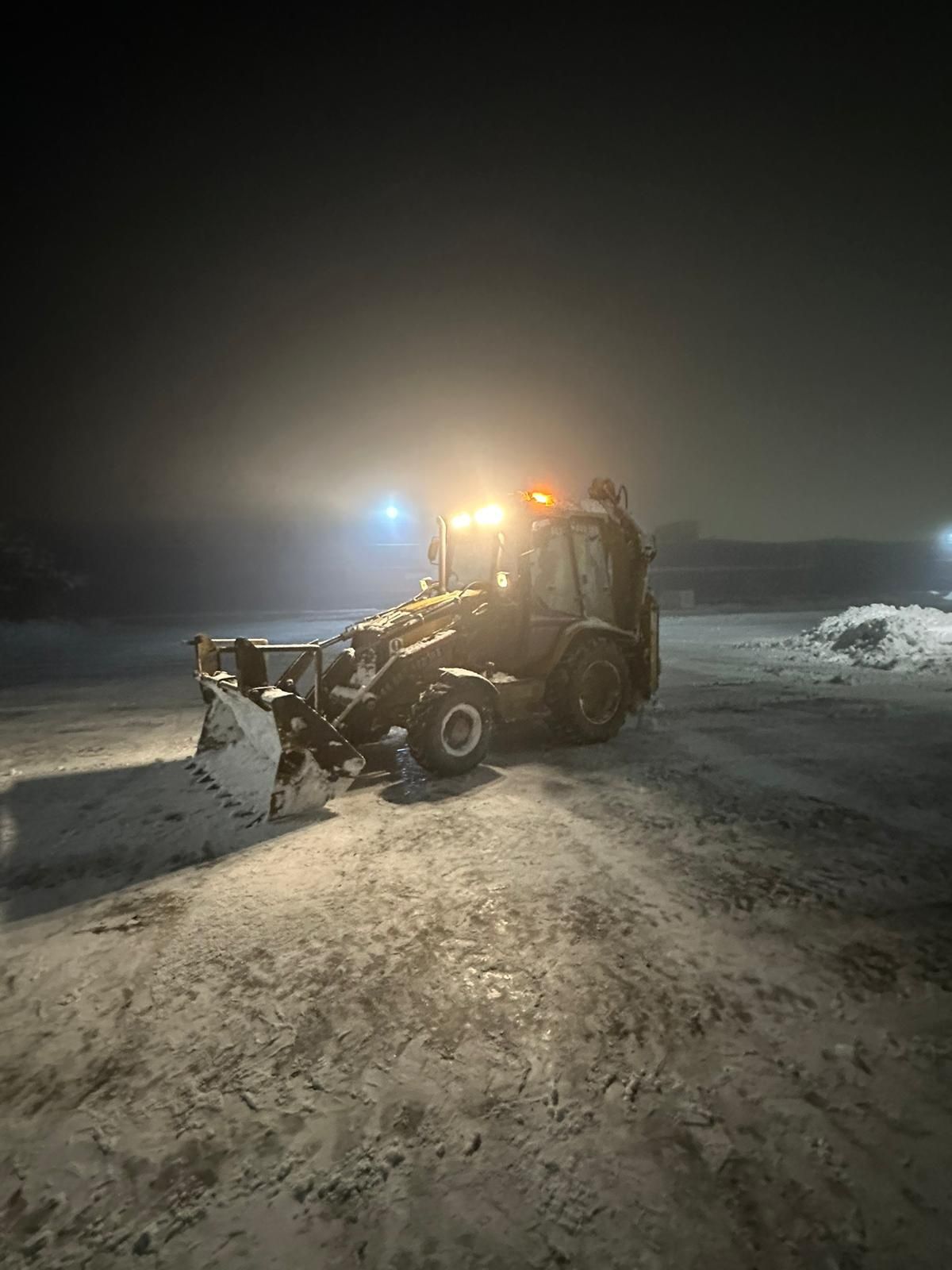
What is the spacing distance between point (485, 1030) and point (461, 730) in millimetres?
3647

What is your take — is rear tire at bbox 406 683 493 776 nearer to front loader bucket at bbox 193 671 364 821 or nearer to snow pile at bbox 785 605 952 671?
front loader bucket at bbox 193 671 364 821

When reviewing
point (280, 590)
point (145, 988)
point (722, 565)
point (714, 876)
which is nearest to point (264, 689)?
point (145, 988)

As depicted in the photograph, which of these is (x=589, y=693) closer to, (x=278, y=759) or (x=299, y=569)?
(x=278, y=759)

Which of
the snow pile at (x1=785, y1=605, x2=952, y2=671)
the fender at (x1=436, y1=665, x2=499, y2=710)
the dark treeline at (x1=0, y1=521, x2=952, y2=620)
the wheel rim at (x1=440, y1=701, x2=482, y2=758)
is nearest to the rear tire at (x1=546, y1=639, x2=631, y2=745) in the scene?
the fender at (x1=436, y1=665, x2=499, y2=710)

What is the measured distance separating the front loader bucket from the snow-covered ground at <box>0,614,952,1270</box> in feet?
1.15

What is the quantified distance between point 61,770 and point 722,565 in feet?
167

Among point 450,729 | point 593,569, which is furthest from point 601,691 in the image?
point 450,729

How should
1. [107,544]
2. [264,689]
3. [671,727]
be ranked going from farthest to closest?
[107,544], [671,727], [264,689]

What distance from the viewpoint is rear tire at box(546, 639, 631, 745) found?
24.4 ft

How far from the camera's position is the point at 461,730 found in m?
6.37

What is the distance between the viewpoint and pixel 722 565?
51.5 meters

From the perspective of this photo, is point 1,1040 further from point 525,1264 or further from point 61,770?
point 61,770

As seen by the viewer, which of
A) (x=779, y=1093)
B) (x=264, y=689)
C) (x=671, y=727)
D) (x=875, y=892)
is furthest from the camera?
(x=671, y=727)

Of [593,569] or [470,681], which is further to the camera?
[593,569]
